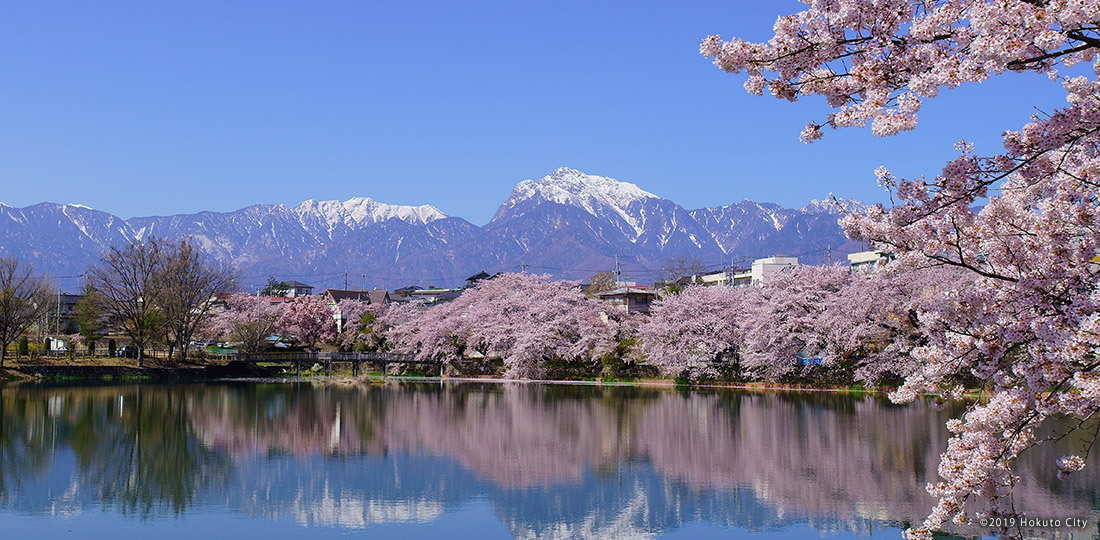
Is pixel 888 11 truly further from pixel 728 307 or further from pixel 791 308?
pixel 728 307

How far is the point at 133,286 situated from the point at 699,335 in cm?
3491

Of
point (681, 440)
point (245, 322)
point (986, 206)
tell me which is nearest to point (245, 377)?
point (245, 322)

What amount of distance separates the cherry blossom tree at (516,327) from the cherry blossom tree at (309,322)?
10.3m

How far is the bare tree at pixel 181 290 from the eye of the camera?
55.3m

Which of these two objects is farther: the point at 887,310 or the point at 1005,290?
the point at 887,310

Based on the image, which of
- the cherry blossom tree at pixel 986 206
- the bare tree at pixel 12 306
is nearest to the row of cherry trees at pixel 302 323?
the bare tree at pixel 12 306

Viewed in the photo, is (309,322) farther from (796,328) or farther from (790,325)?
(790,325)

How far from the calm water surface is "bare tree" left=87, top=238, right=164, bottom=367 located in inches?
998

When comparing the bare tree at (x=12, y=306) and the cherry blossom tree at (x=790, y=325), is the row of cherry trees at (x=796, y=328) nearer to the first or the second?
the cherry blossom tree at (x=790, y=325)

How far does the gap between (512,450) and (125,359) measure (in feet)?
140

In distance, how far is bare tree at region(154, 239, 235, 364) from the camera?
181 ft

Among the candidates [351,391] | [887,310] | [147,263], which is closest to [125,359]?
[147,263]

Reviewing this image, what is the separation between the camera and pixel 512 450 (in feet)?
67.4

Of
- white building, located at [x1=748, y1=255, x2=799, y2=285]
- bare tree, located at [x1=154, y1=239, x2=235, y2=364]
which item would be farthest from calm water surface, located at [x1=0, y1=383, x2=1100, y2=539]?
white building, located at [x1=748, y1=255, x2=799, y2=285]
